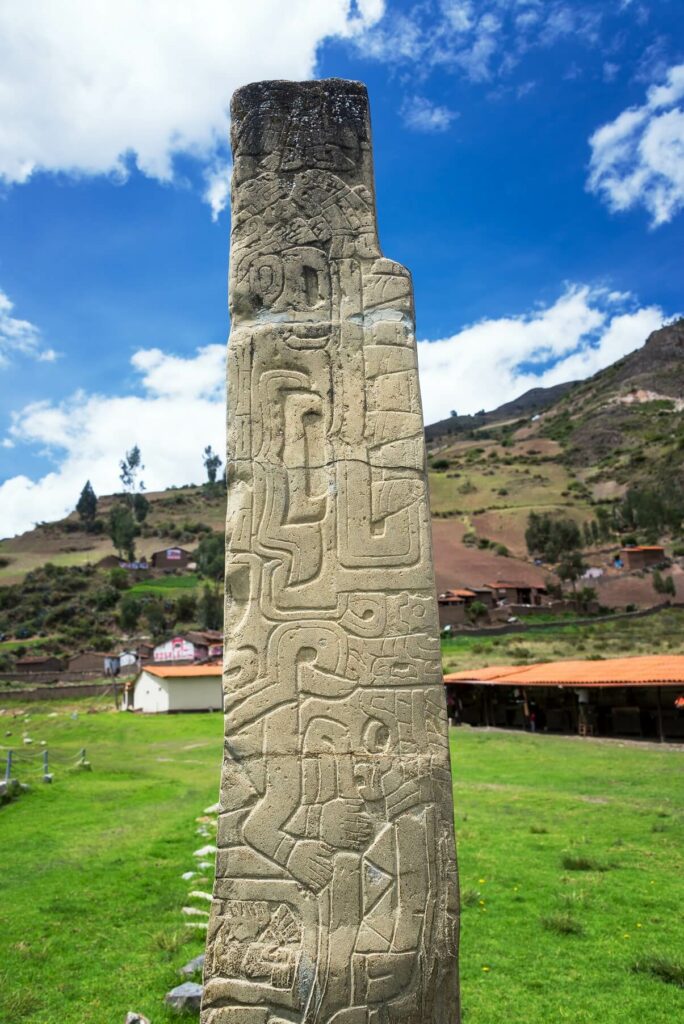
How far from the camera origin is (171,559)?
108125 millimetres

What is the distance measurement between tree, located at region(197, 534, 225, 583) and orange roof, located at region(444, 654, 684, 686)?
67.9 m

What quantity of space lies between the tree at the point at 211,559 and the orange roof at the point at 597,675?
67.9 m

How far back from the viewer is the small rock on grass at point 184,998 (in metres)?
5.62

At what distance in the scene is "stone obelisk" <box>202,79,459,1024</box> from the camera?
13.1 feet

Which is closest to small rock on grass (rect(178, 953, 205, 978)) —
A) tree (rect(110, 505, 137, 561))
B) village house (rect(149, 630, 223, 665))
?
village house (rect(149, 630, 223, 665))

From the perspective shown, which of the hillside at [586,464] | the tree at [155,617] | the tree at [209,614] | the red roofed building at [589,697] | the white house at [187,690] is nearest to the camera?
the red roofed building at [589,697]

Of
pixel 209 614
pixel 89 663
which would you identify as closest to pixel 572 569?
pixel 209 614

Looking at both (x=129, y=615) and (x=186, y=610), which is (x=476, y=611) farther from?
(x=129, y=615)

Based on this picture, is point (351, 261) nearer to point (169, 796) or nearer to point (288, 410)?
point (288, 410)

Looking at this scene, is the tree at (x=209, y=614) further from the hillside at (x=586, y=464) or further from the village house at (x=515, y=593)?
the village house at (x=515, y=593)

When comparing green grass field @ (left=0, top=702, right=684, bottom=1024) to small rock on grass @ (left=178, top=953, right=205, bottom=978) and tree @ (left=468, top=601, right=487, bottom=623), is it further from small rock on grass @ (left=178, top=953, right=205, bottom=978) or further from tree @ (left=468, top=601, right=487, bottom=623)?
tree @ (left=468, top=601, right=487, bottom=623)

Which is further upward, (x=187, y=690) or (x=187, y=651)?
(x=187, y=651)

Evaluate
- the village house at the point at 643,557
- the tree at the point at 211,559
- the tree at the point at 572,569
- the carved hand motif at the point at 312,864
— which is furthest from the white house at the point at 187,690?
the tree at the point at 211,559

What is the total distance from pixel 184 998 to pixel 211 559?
96.5 m
